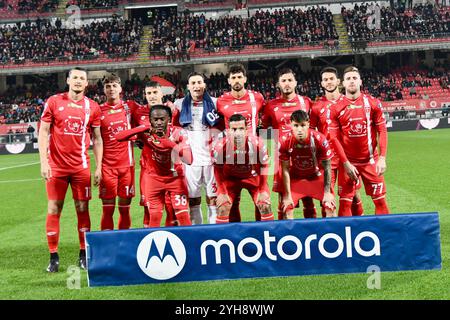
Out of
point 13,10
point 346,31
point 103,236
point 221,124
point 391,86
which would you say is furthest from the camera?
point 13,10

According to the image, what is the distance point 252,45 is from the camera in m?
42.9

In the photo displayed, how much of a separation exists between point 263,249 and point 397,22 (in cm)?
4184

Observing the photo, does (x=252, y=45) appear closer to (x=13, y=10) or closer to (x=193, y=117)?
(x=13, y=10)

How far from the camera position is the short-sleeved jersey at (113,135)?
764 centimetres

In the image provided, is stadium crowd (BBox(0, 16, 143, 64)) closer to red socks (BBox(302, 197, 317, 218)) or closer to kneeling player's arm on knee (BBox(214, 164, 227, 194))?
red socks (BBox(302, 197, 317, 218))

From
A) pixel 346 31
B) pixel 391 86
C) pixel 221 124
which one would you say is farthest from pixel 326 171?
pixel 346 31

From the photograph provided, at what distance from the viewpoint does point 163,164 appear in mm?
7109

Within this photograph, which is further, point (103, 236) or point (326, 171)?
point (326, 171)

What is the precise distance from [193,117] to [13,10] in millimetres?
44471

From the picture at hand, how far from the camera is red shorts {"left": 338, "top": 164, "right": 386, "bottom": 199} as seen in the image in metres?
7.62

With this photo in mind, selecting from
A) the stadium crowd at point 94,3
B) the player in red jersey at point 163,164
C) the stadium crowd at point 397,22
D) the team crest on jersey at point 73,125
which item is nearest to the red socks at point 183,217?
the player in red jersey at point 163,164

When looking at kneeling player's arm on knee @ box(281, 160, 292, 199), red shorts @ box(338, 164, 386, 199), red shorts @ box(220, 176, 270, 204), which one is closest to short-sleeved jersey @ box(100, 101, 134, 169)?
red shorts @ box(220, 176, 270, 204)

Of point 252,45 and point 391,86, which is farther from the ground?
point 252,45

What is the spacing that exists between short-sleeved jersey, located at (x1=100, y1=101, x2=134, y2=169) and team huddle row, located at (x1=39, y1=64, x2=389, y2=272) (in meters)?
0.01
